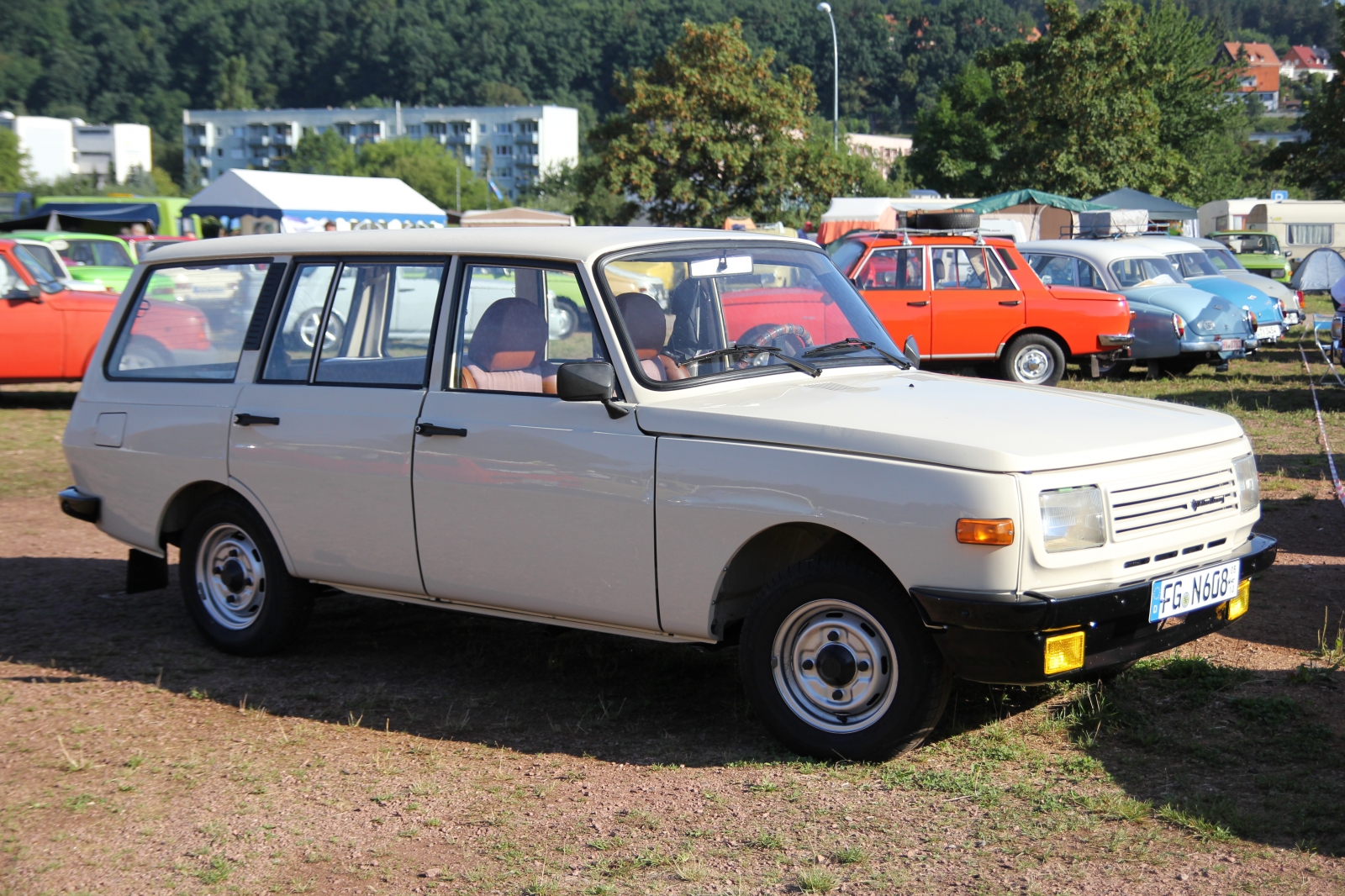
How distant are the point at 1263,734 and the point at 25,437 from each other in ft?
39.0

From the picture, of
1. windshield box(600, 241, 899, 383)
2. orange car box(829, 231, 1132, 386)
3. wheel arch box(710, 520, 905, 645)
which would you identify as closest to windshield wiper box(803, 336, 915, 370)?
windshield box(600, 241, 899, 383)

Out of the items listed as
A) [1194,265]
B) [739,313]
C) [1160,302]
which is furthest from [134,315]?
[1194,265]

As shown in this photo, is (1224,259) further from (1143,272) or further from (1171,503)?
(1171,503)

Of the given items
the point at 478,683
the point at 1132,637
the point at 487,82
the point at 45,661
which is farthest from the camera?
the point at 487,82

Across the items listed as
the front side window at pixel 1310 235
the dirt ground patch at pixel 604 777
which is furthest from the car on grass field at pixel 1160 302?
the front side window at pixel 1310 235

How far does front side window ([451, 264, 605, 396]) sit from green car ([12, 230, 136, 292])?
47.4ft

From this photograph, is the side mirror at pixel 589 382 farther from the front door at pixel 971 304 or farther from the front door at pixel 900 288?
the front door at pixel 971 304

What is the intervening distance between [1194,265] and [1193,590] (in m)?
16.5

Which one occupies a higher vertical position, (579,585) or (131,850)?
(579,585)

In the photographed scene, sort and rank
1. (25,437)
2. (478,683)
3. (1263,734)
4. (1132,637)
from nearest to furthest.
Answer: (1132,637) < (1263,734) < (478,683) < (25,437)

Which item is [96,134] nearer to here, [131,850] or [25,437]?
[25,437]

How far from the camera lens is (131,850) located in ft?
13.1

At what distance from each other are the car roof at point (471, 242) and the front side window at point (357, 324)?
0.30 ft

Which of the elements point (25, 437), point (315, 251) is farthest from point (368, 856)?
point (25, 437)
